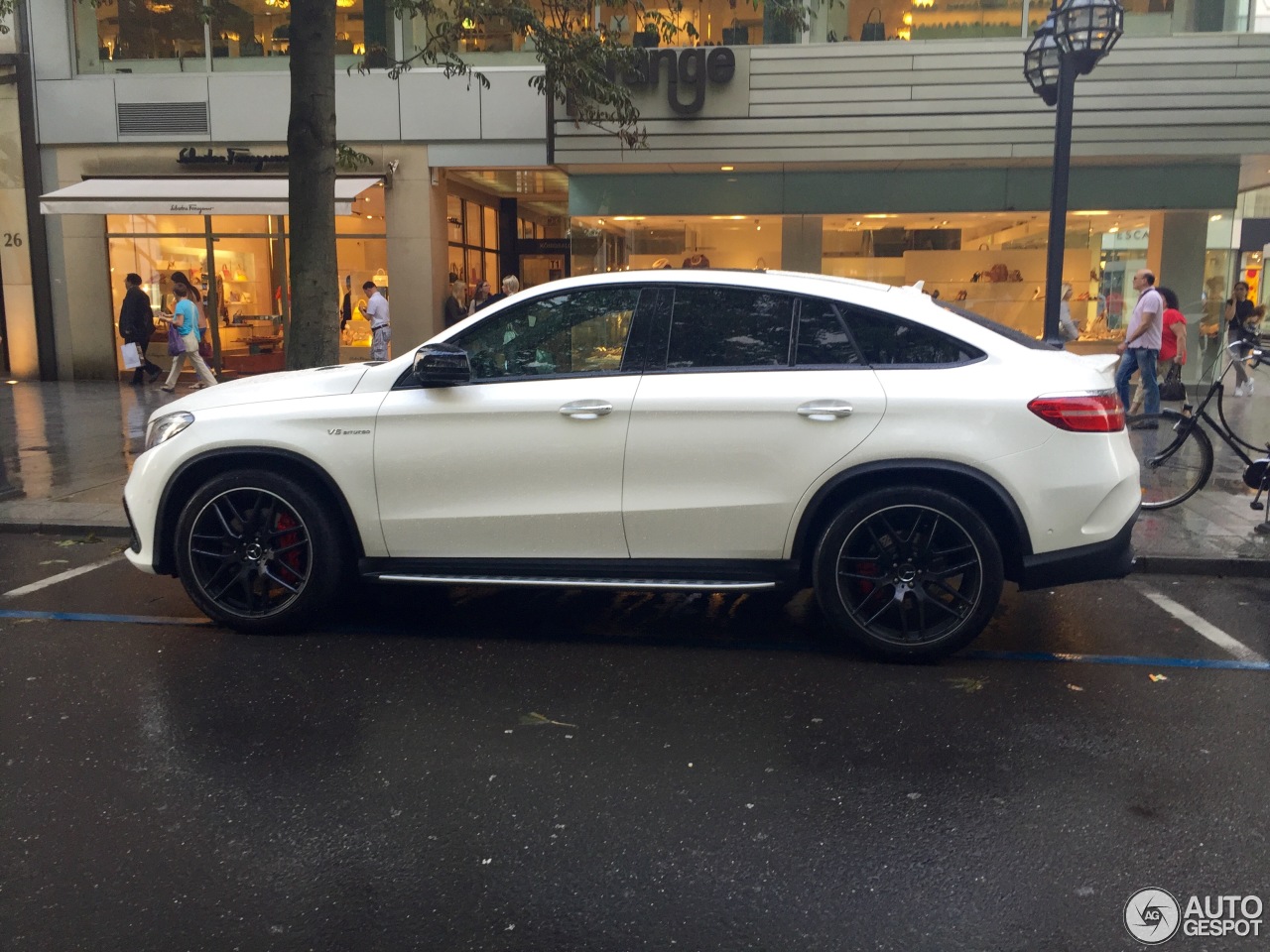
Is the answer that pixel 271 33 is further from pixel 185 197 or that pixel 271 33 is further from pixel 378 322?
pixel 378 322

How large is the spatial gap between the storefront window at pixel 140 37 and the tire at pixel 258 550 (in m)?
16.2

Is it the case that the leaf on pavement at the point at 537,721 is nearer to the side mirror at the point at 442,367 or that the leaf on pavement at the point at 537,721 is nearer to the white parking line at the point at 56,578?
the side mirror at the point at 442,367

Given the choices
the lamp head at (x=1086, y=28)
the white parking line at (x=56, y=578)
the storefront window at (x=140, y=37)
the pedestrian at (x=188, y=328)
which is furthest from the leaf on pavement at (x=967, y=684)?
the storefront window at (x=140, y=37)

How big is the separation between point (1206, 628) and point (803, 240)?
13137 mm

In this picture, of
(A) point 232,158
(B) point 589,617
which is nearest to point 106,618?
(B) point 589,617

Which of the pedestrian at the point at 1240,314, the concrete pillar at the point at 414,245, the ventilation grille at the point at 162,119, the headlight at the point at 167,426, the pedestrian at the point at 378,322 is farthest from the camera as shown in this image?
the ventilation grille at the point at 162,119

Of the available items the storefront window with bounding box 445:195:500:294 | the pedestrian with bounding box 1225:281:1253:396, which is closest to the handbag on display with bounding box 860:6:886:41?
the pedestrian with bounding box 1225:281:1253:396

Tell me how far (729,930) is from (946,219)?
1627 cm

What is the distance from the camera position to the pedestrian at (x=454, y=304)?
18.1 metres

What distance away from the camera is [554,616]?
18.2 feet

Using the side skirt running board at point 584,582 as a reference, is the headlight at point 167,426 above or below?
above

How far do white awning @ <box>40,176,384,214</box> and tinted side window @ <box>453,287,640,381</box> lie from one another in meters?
13.0

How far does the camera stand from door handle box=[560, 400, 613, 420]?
15.7 feet

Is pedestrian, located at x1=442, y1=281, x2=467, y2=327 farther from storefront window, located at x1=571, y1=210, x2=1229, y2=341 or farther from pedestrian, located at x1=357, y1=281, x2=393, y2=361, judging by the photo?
storefront window, located at x1=571, y1=210, x2=1229, y2=341
